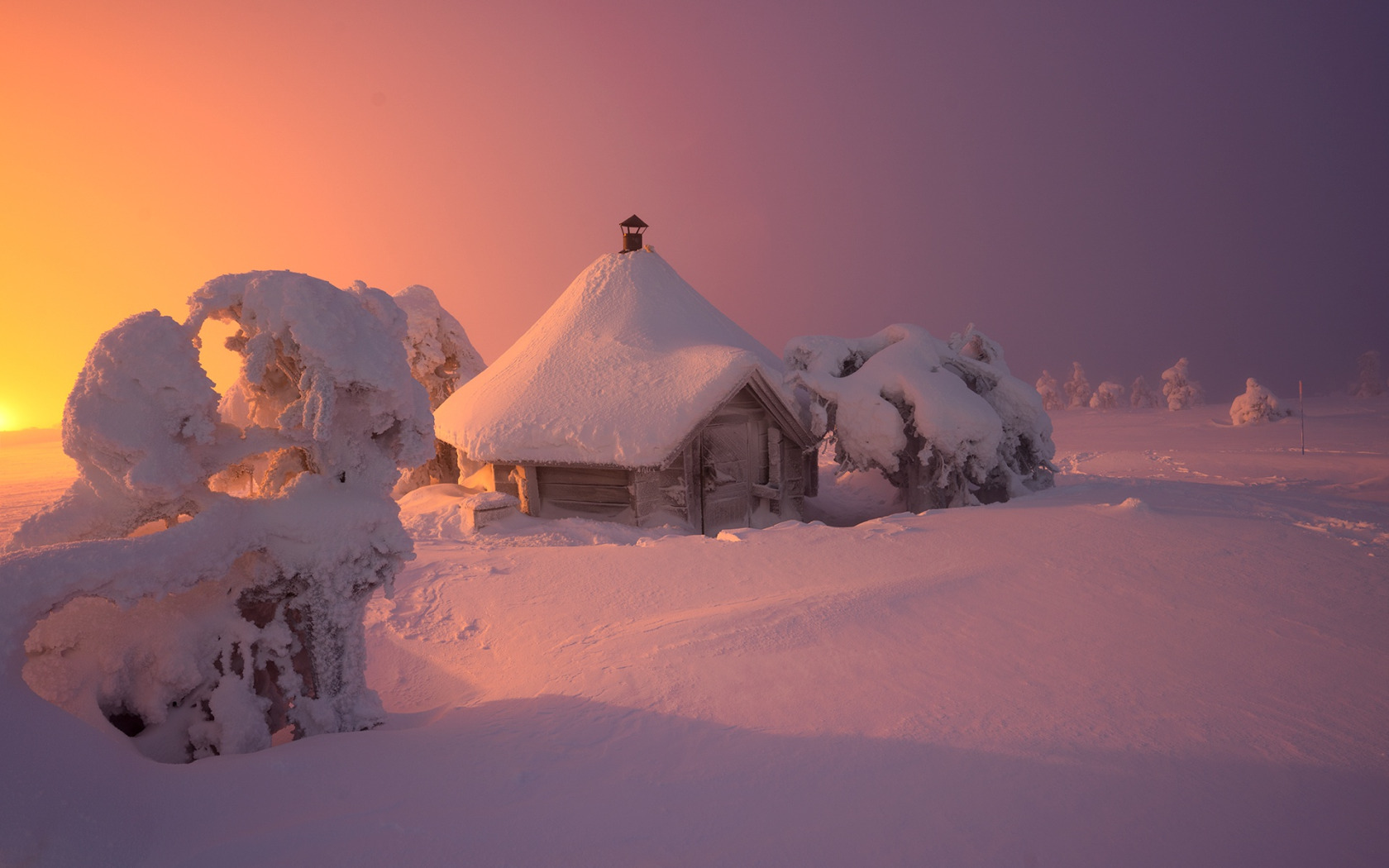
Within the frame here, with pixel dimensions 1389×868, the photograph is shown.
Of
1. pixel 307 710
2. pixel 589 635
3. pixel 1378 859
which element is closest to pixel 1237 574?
pixel 1378 859

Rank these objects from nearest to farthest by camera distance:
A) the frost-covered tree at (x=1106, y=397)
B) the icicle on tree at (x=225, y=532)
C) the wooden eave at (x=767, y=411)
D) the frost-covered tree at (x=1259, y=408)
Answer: the icicle on tree at (x=225, y=532), the wooden eave at (x=767, y=411), the frost-covered tree at (x=1259, y=408), the frost-covered tree at (x=1106, y=397)

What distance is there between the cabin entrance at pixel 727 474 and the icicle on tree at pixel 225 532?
22.2 feet

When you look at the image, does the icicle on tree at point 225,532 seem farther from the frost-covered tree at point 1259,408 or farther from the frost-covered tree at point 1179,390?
the frost-covered tree at point 1179,390

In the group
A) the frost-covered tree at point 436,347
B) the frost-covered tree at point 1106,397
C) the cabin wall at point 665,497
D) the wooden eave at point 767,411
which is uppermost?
the frost-covered tree at point 436,347

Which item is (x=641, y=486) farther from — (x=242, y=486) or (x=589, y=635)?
(x=242, y=486)

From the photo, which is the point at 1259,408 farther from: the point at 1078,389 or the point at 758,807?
the point at 758,807

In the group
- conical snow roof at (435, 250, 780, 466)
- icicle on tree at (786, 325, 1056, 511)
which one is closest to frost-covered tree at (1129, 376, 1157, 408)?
icicle on tree at (786, 325, 1056, 511)

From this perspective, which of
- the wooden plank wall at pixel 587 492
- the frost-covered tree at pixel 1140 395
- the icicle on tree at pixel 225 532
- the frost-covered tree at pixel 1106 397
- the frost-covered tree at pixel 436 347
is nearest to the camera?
the icicle on tree at pixel 225 532

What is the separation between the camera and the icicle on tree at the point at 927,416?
10523mm

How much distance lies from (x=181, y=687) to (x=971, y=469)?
1059cm

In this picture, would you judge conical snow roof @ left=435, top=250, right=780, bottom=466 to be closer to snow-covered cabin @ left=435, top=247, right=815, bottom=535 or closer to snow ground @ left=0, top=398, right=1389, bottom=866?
snow-covered cabin @ left=435, top=247, right=815, bottom=535

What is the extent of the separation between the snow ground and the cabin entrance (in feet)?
12.6

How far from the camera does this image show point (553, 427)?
995 cm

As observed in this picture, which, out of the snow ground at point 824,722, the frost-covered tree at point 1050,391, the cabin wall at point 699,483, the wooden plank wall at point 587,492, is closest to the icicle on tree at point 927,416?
the cabin wall at point 699,483
